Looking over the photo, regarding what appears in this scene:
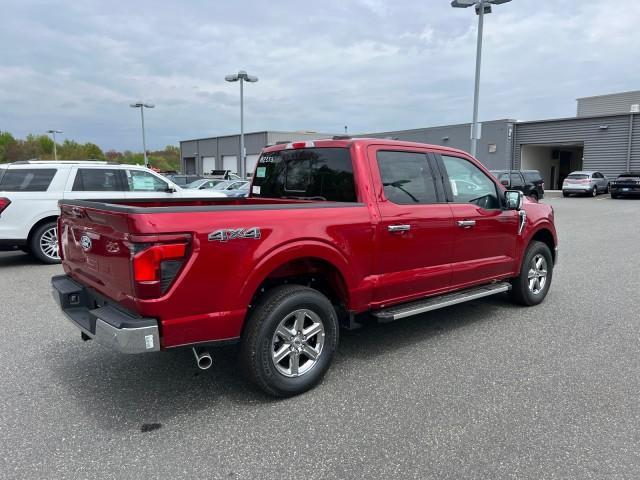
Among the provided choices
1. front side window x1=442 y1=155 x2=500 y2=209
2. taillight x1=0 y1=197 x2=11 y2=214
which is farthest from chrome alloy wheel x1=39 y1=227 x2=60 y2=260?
front side window x1=442 y1=155 x2=500 y2=209

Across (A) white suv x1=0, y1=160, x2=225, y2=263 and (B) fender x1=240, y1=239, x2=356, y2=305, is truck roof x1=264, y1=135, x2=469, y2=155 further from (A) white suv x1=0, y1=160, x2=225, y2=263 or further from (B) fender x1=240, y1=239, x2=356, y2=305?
(A) white suv x1=0, y1=160, x2=225, y2=263

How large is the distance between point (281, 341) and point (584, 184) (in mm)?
31118

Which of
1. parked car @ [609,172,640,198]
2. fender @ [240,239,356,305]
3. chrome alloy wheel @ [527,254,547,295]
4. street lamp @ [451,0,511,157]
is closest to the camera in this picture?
fender @ [240,239,356,305]

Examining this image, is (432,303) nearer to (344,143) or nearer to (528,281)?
(344,143)

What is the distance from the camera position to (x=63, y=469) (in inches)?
112

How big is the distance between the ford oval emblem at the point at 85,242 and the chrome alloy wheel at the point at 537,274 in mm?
4741

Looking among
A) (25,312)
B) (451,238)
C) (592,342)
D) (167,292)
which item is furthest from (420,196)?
(25,312)

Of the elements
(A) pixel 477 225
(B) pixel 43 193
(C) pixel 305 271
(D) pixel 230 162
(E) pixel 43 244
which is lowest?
(E) pixel 43 244

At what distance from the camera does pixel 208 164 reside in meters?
64.2

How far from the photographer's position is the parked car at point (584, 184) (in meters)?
30.2

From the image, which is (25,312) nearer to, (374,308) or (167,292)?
(167,292)

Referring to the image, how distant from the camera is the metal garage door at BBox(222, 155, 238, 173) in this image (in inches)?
2315

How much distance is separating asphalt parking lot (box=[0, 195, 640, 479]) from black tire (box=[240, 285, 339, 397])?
15cm

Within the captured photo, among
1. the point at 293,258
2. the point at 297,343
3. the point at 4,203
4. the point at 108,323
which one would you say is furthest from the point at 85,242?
the point at 4,203
